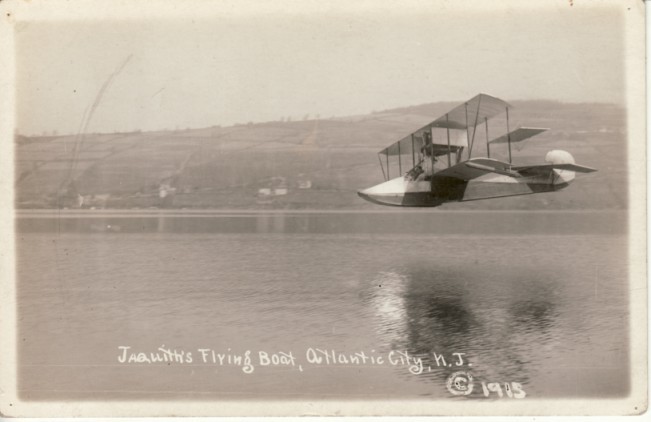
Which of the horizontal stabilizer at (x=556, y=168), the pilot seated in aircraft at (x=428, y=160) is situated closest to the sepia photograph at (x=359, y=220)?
the horizontal stabilizer at (x=556, y=168)

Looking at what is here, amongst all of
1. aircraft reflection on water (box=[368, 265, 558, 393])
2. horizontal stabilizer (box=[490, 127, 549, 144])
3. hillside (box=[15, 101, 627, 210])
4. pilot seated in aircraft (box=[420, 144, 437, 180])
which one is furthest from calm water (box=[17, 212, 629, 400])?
pilot seated in aircraft (box=[420, 144, 437, 180])

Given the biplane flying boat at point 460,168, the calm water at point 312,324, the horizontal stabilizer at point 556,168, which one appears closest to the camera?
the calm water at point 312,324

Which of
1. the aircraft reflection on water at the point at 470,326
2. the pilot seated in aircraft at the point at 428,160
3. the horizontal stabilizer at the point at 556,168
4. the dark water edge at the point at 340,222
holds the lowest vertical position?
the aircraft reflection on water at the point at 470,326

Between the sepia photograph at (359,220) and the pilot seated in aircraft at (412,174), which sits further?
the pilot seated in aircraft at (412,174)

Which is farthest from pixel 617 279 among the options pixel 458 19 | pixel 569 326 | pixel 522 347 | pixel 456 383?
pixel 458 19

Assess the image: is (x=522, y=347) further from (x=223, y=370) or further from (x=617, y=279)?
(x=223, y=370)

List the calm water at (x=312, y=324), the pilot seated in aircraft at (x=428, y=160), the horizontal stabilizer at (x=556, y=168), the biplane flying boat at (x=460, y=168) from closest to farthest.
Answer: the calm water at (x=312, y=324) < the horizontal stabilizer at (x=556, y=168) < the biplane flying boat at (x=460, y=168) < the pilot seated in aircraft at (x=428, y=160)

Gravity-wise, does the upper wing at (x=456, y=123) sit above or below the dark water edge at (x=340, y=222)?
above

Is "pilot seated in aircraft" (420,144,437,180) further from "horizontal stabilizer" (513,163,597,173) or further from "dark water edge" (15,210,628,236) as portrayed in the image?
"horizontal stabilizer" (513,163,597,173)

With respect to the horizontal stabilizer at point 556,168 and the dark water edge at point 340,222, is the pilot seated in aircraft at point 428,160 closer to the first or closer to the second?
the dark water edge at point 340,222
